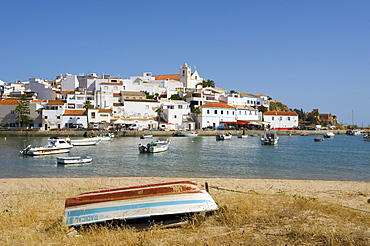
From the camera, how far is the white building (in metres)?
76.6

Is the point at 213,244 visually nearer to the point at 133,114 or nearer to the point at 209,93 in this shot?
the point at 133,114

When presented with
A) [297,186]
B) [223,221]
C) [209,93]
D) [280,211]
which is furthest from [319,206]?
[209,93]

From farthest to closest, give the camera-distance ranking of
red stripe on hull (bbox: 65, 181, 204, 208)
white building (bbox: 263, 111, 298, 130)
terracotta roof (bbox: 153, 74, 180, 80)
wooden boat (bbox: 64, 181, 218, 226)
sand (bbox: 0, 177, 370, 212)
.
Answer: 1. terracotta roof (bbox: 153, 74, 180, 80)
2. white building (bbox: 263, 111, 298, 130)
3. sand (bbox: 0, 177, 370, 212)
4. red stripe on hull (bbox: 65, 181, 204, 208)
5. wooden boat (bbox: 64, 181, 218, 226)

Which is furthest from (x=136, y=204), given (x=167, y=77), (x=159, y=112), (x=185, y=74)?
(x=167, y=77)

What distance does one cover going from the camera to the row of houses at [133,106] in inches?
2388

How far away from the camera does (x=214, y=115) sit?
225 ft

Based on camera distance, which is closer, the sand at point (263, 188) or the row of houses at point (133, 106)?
the sand at point (263, 188)

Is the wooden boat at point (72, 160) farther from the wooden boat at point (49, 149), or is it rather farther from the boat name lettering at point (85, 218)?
the boat name lettering at point (85, 218)

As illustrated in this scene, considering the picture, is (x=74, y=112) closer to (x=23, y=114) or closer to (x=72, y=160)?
(x=23, y=114)

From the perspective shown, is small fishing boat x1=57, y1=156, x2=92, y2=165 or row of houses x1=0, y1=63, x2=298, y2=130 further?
row of houses x1=0, y1=63, x2=298, y2=130

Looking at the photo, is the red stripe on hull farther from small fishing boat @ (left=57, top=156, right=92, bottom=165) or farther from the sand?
small fishing boat @ (left=57, top=156, right=92, bottom=165)

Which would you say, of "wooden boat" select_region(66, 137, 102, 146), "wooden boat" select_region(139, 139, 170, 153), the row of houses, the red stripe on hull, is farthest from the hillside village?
the red stripe on hull

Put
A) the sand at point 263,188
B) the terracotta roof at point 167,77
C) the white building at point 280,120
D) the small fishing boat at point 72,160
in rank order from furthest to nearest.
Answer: the terracotta roof at point 167,77, the white building at point 280,120, the small fishing boat at point 72,160, the sand at point 263,188

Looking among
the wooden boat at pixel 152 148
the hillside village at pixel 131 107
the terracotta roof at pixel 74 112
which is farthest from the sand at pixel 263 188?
the terracotta roof at pixel 74 112
